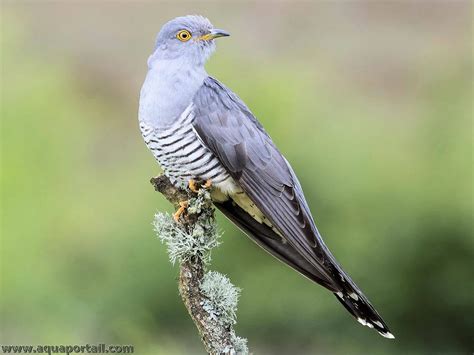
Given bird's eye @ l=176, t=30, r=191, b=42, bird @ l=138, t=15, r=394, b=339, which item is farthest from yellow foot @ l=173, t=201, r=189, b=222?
bird's eye @ l=176, t=30, r=191, b=42

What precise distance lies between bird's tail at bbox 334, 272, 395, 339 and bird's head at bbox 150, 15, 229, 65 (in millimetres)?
1123

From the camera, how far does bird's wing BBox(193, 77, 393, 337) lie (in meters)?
2.79

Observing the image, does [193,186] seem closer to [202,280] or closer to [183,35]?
[202,280]

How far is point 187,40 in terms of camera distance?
10.2 feet

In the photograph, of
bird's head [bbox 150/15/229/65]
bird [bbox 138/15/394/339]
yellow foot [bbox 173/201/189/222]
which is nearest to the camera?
yellow foot [bbox 173/201/189/222]

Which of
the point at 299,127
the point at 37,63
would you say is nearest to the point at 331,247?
the point at 299,127

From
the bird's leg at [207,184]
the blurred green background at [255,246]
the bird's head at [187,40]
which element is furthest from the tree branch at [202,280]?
the blurred green background at [255,246]

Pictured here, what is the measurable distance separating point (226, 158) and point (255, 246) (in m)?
1.81

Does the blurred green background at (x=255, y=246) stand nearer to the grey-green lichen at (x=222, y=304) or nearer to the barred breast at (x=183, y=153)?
the barred breast at (x=183, y=153)

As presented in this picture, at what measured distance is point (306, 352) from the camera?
4645mm

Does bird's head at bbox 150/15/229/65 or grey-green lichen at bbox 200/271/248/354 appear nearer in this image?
grey-green lichen at bbox 200/271/248/354

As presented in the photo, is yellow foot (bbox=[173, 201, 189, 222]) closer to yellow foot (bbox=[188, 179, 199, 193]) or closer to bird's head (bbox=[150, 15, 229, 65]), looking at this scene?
yellow foot (bbox=[188, 179, 199, 193])

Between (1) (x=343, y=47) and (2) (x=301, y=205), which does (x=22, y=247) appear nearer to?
(2) (x=301, y=205)

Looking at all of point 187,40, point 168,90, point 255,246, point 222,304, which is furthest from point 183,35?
point 255,246
